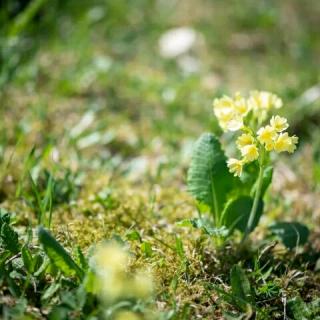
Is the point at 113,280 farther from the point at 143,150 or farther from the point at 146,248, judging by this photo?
the point at 143,150

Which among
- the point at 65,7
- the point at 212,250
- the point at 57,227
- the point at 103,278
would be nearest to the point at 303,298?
the point at 212,250

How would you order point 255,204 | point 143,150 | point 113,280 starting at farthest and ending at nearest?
point 143,150
point 255,204
point 113,280

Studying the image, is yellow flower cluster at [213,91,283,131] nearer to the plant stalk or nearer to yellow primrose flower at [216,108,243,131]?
yellow primrose flower at [216,108,243,131]

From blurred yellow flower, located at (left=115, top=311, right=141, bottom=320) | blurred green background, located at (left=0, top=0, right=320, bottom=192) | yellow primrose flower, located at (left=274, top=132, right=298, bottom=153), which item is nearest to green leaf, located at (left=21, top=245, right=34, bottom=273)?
blurred yellow flower, located at (left=115, top=311, right=141, bottom=320)

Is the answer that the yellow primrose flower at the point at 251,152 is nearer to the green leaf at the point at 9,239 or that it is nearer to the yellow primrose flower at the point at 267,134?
the yellow primrose flower at the point at 267,134

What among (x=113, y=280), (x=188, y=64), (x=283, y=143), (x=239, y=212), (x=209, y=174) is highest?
(x=113, y=280)

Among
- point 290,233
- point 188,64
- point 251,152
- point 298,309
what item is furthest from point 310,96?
point 298,309
